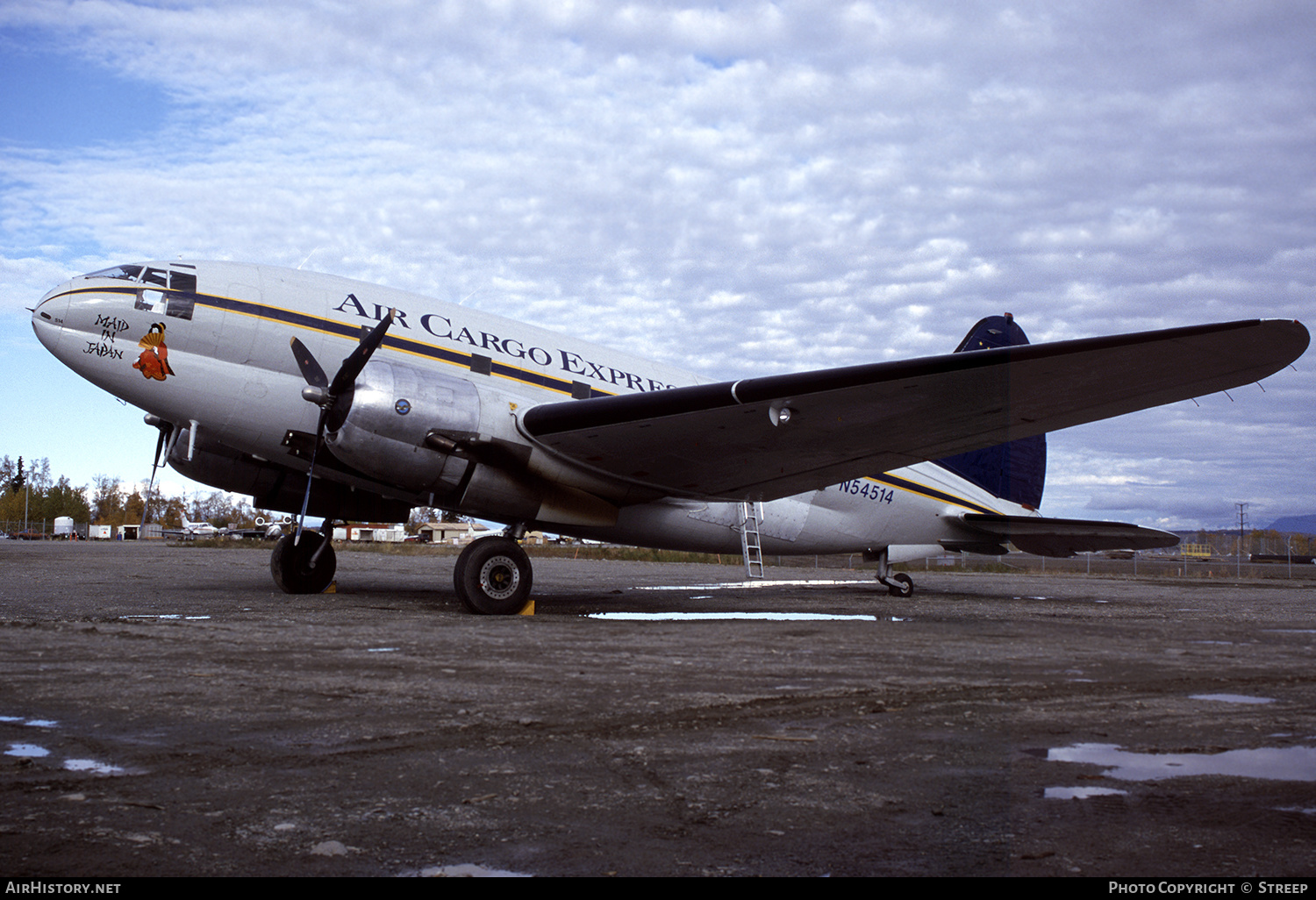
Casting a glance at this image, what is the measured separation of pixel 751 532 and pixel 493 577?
A: 498 cm

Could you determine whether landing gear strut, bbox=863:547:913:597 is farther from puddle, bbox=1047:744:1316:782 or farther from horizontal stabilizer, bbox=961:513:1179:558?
puddle, bbox=1047:744:1316:782

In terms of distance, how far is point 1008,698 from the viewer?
218 inches

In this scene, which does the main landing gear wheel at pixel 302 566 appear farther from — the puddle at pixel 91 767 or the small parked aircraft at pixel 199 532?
the small parked aircraft at pixel 199 532

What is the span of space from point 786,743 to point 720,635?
191 inches

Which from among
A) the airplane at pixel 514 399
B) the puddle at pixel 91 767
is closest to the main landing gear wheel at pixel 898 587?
the airplane at pixel 514 399

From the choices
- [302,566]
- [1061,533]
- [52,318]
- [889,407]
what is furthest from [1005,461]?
[52,318]

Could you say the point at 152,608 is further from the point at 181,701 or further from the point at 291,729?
the point at 291,729

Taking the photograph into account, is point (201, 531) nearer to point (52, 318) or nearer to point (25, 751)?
point (52, 318)

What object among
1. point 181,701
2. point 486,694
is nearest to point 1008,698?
point 486,694

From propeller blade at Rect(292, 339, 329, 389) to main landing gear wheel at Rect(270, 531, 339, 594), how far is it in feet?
14.2

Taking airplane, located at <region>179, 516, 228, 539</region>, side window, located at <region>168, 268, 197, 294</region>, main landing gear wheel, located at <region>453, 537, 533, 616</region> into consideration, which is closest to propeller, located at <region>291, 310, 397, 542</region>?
side window, located at <region>168, 268, 197, 294</region>

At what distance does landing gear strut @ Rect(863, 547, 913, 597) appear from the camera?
54.1 ft

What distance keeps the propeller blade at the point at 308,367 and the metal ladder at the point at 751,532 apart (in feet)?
22.2

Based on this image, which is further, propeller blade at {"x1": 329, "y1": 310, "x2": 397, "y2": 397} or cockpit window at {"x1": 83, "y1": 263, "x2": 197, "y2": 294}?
cockpit window at {"x1": 83, "y1": 263, "x2": 197, "y2": 294}
